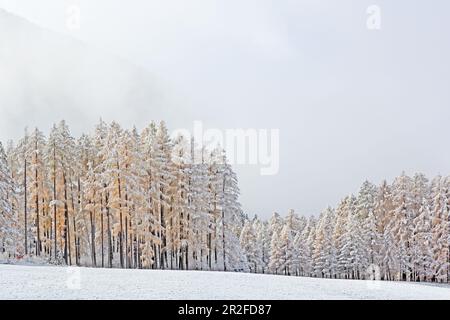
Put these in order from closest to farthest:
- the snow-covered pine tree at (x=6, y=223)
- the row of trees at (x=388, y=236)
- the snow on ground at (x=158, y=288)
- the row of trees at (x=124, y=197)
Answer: the snow on ground at (x=158, y=288) < the snow-covered pine tree at (x=6, y=223) < the row of trees at (x=124, y=197) < the row of trees at (x=388, y=236)

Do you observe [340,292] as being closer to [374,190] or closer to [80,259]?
[80,259]

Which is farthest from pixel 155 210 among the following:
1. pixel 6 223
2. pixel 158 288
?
pixel 158 288

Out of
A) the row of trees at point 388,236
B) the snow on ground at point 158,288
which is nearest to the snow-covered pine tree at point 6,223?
the snow on ground at point 158,288

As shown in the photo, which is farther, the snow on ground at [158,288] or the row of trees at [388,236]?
the row of trees at [388,236]

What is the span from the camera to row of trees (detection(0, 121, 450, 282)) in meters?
51.5

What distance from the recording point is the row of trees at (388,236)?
65.4 meters

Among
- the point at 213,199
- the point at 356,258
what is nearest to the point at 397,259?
the point at 356,258

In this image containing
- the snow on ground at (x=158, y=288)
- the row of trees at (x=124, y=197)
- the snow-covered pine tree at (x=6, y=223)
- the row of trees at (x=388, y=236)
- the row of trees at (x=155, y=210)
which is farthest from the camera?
the row of trees at (x=388, y=236)

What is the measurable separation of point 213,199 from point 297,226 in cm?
5297

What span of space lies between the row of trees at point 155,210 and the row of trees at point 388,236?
153mm

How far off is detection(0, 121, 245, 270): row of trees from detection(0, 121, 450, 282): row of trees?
120 millimetres

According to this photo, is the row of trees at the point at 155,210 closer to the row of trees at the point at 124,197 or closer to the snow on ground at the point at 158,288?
the row of trees at the point at 124,197

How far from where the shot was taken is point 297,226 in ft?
360

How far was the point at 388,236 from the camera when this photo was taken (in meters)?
70.9
